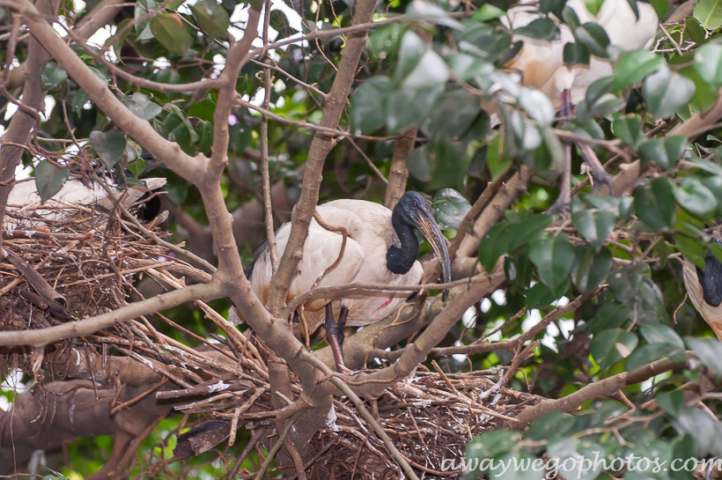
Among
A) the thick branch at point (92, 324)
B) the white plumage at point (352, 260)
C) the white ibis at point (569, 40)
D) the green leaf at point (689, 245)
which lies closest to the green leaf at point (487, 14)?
the green leaf at point (689, 245)

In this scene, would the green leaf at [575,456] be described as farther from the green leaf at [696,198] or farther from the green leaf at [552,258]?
the green leaf at [696,198]

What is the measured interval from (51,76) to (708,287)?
8.21ft

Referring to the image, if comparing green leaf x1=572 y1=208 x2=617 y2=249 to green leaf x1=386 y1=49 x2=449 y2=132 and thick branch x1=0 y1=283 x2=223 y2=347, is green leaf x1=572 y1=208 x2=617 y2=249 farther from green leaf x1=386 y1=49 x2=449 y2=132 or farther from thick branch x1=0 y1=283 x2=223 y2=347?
thick branch x1=0 y1=283 x2=223 y2=347

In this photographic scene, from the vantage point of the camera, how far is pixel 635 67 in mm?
1232

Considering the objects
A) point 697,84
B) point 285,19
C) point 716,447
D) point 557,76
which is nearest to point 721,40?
point 697,84

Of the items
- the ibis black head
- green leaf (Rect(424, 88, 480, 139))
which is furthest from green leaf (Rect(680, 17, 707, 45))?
green leaf (Rect(424, 88, 480, 139))

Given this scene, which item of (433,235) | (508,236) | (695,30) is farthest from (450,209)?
(508,236)

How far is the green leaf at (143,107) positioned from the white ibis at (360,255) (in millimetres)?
1276

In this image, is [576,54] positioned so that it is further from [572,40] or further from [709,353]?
[572,40]

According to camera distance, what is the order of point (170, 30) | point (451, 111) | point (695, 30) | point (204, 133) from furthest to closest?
point (204, 133)
point (695, 30)
point (170, 30)
point (451, 111)

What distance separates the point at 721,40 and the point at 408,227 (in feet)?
7.16

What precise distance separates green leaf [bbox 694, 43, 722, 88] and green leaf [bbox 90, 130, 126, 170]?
139 cm

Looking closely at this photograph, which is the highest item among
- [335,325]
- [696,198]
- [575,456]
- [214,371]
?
[696,198]

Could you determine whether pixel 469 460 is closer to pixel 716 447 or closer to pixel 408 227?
pixel 716 447
